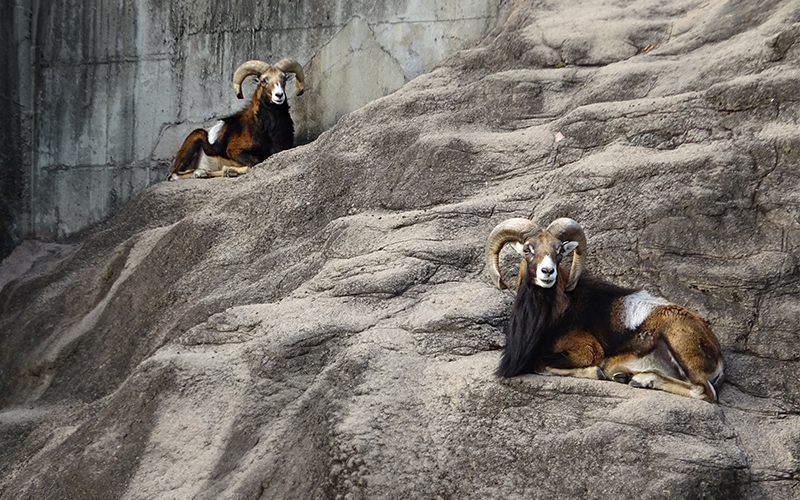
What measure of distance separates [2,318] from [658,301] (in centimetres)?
743

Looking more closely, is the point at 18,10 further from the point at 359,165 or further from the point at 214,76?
the point at 359,165

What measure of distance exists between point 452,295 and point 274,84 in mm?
4150

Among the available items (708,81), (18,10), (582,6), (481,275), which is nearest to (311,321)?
(481,275)

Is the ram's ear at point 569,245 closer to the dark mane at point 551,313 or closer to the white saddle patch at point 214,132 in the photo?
the dark mane at point 551,313

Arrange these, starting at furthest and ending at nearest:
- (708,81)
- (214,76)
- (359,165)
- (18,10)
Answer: (18,10) → (214,76) → (359,165) → (708,81)

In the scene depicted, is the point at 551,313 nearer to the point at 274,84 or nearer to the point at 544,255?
the point at 544,255

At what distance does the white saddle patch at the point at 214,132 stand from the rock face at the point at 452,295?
83 cm

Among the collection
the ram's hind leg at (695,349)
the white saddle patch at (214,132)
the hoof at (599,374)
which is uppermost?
the white saddle patch at (214,132)

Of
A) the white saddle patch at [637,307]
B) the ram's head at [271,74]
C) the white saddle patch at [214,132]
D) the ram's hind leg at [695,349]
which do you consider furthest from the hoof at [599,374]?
the white saddle patch at [214,132]

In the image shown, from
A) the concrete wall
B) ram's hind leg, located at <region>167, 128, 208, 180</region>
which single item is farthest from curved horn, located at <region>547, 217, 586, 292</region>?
ram's hind leg, located at <region>167, 128, 208, 180</region>

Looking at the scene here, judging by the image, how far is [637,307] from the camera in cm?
552

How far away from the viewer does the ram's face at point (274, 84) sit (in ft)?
31.2

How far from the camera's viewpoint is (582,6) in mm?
9102

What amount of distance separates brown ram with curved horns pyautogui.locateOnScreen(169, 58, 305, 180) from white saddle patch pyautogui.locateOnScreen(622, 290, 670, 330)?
5173 millimetres
